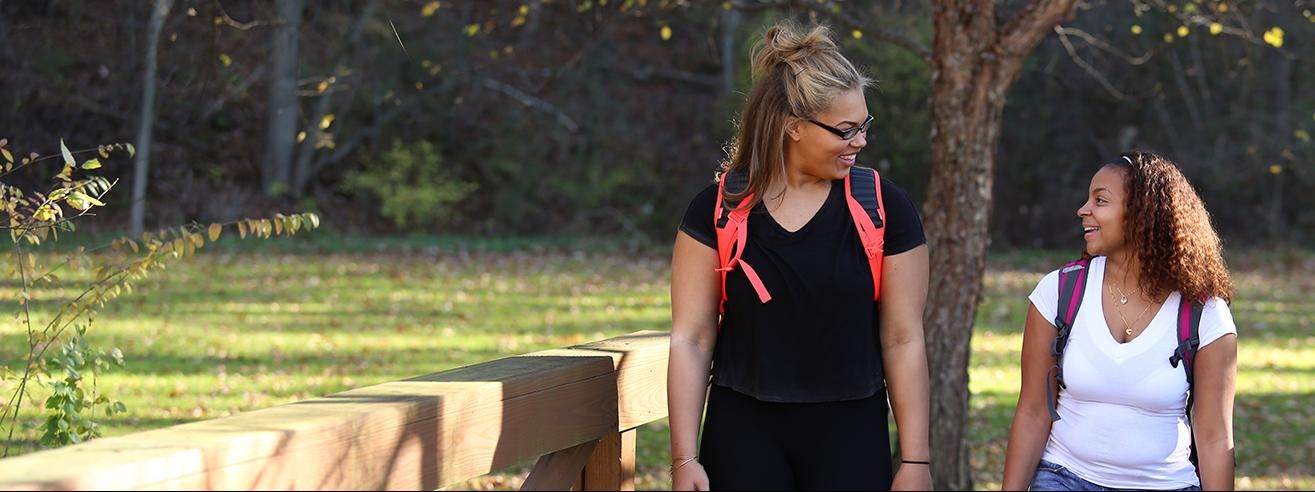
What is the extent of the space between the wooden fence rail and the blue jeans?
0.92m

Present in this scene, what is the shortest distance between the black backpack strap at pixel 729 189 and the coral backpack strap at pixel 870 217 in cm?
23

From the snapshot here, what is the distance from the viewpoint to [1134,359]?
3258 millimetres

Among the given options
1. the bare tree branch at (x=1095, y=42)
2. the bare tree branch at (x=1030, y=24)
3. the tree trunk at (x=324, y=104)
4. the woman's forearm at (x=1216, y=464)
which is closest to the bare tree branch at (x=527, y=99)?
the tree trunk at (x=324, y=104)

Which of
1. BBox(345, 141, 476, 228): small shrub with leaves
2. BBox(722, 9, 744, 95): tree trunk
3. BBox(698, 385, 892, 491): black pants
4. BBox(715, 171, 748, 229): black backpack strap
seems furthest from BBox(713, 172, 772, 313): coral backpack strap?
BBox(345, 141, 476, 228): small shrub with leaves

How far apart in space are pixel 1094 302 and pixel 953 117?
11.0 feet

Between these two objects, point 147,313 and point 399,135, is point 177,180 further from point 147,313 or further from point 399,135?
point 147,313

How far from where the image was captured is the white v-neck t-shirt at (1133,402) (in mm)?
3254

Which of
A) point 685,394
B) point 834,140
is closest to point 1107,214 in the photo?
point 834,140

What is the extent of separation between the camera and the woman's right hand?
10.3 ft

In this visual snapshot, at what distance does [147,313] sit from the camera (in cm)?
1438

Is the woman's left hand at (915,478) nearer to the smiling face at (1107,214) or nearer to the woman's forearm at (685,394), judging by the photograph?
the woman's forearm at (685,394)

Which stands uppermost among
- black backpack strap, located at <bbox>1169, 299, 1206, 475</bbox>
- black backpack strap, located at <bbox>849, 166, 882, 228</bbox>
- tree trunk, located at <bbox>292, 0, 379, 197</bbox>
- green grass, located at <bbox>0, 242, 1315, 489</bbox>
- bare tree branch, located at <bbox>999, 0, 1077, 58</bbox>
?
tree trunk, located at <bbox>292, 0, 379, 197</bbox>

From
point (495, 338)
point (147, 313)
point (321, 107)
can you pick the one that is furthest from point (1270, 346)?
point (321, 107)

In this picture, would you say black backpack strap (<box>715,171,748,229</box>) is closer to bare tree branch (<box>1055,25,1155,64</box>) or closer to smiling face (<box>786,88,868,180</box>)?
smiling face (<box>786,88,868,180</box>)
